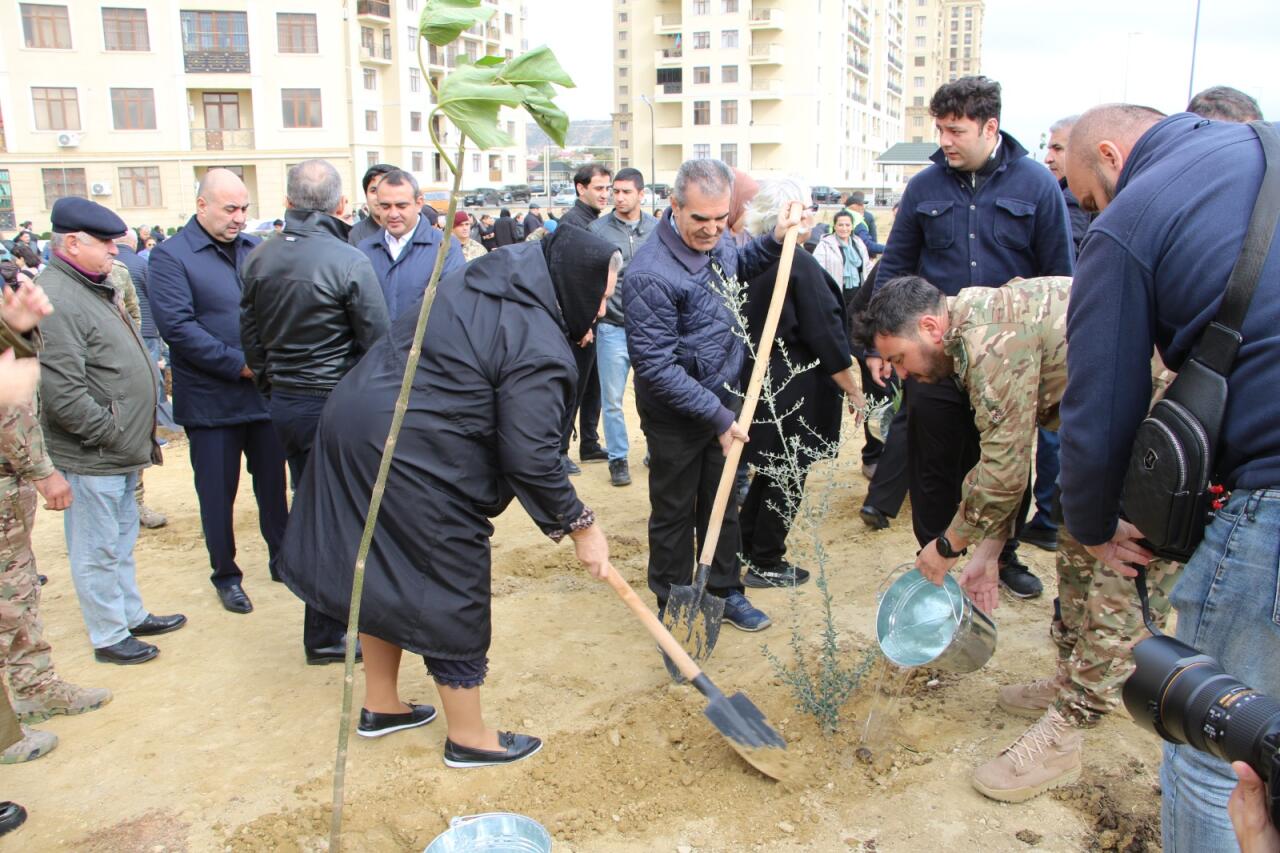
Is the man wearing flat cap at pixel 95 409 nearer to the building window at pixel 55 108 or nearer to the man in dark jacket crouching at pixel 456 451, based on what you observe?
the man in dark jacket crouching at pixel 456 451

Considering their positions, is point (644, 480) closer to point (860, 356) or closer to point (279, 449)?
point (860, 356)

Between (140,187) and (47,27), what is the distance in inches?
269

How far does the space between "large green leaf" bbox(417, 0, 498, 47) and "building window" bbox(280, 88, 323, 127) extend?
43.8 metres

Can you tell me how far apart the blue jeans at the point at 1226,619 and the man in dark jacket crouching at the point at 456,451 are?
158cm

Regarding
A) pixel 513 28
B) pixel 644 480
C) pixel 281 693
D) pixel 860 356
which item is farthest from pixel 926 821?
pixel 513 28

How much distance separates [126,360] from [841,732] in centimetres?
323

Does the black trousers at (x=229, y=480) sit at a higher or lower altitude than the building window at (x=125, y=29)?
lower

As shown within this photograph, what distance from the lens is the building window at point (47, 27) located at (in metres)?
37.1

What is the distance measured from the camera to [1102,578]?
109 inches

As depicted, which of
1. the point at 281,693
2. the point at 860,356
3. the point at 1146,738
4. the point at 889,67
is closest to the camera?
the point at 1146,738

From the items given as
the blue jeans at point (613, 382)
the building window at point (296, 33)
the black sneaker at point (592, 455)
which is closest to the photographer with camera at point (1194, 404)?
the blue jeans at point (613, 382)

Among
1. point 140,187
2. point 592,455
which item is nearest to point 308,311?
point 592,455

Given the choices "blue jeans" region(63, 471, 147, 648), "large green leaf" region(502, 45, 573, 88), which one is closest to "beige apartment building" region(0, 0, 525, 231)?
"blue jeans" region(63, 471, 147, 648)

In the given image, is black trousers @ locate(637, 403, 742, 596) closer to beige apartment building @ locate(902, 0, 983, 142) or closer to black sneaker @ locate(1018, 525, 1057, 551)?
black sneaker @ locate(1018, 525, 1057, 551)
